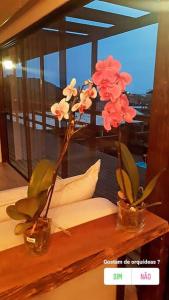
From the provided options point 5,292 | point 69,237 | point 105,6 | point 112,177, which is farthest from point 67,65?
point 5,292

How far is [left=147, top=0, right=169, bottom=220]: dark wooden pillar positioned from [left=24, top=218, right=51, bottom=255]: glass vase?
57 cm

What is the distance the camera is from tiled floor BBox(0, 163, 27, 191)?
3.18m

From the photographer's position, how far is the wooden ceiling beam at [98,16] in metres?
1.75

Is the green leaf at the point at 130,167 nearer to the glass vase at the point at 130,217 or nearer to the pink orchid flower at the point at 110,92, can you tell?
the glass vase at the point at 130,217

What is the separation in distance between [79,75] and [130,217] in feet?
5.25

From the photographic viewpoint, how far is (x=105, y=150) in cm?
252

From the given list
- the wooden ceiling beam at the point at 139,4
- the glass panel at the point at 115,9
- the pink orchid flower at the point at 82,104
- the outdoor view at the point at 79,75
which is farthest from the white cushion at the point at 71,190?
the glass panel at the point at 115,9

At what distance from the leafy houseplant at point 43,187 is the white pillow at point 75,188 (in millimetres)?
234

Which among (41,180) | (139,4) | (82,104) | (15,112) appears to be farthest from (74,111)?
(15,112)

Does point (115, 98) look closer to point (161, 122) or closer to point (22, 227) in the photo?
point (161, 122)

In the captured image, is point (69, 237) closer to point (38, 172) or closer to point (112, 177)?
point (38, 172)

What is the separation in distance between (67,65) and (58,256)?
2000 mm

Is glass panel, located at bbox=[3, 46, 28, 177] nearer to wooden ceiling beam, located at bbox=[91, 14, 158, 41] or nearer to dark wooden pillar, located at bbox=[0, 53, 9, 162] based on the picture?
dark wooden pillar, located at bbox=[0, 53, 9, 162]

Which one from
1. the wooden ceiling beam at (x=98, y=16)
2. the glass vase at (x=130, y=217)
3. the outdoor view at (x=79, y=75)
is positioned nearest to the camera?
the glass vase at (x=130, y=217)
